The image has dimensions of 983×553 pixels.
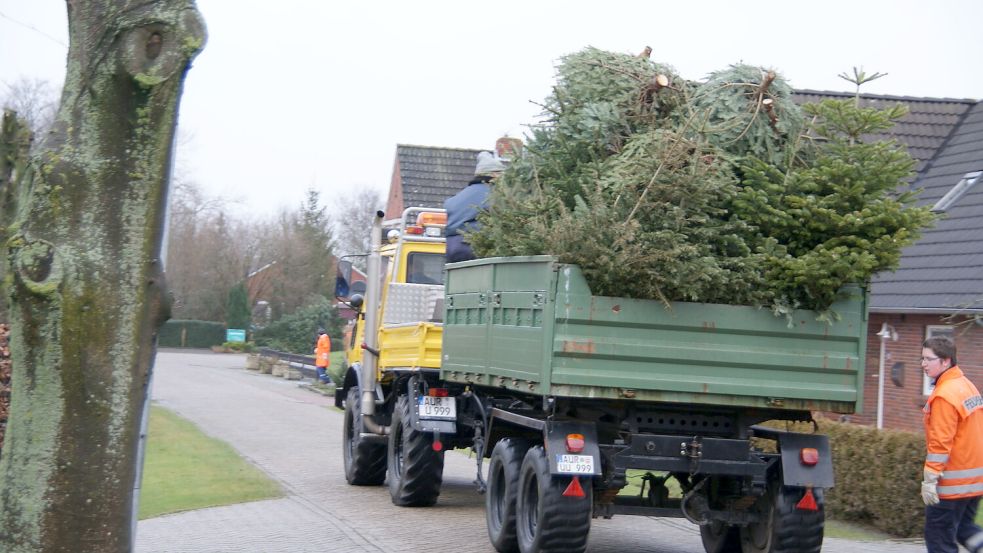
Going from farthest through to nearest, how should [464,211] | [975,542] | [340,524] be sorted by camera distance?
[464,211]
[340,524]
[975,542]

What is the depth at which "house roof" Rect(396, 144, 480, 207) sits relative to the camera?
3061 cm

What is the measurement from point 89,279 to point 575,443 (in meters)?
3.93

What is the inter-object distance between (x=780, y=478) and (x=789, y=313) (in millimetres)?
1243

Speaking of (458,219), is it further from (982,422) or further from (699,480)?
(982,422)

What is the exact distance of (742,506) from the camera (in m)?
8.73

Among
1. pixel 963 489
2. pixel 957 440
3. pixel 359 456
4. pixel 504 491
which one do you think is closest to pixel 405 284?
pixel 359 456

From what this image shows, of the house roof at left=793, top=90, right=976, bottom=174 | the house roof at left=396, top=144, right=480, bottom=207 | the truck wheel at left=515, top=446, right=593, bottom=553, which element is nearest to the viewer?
the truck wheel at left=515, top=446, right=593, bottom=553

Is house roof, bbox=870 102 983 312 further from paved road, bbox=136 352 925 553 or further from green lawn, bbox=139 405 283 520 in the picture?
green lawn, bbox=139 405 283 520

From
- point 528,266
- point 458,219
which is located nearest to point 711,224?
point 528,266

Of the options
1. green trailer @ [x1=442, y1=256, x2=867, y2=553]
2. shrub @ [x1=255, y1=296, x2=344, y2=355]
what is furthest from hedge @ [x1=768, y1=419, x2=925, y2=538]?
shrub @ [x1=255, y1=296, x2=344, y2=355]

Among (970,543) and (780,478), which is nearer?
(970,543)

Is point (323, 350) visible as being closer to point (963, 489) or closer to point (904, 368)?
point (904, 368)

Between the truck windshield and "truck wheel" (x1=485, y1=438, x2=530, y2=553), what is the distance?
4.03 meters

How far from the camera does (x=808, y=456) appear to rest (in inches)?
326
